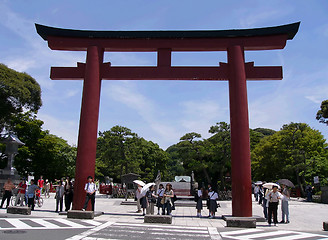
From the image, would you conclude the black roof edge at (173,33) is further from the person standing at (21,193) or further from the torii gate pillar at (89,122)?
the person standing at (21,193)

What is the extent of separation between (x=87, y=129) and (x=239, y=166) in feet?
21.9

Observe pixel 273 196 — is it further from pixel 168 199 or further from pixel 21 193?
pixel 21 193

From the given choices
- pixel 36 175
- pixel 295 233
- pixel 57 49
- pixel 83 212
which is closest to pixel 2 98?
pixel 36 175

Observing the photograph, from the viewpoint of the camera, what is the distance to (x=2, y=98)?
29734 millimetres

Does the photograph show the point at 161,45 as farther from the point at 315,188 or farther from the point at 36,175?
the point at 36,175

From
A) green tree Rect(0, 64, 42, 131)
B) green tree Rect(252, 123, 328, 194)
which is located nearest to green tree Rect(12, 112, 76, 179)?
green tree Rect(0, 64, 42, 131)

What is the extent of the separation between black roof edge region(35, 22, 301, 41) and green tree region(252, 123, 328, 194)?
20.7 metres

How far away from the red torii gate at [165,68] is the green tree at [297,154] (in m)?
20.8

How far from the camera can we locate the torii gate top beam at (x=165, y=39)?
42.9 ft

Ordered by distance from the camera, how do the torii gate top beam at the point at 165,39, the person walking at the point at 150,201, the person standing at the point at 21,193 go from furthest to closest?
the person standing at the point at 21,193
the torii gate top beam at the point at 165,39
the person walking at the point at 150,201

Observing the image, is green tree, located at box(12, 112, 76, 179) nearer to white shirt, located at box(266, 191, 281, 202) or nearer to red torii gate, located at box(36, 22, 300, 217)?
red torii gate, located at box(36, 22, 300, 217)

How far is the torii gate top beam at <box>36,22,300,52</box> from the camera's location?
13086mm

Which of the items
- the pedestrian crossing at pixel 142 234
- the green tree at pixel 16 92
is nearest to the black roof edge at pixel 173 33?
the pedestrian crossing at pixel 142 234

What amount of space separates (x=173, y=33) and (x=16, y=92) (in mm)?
23027
